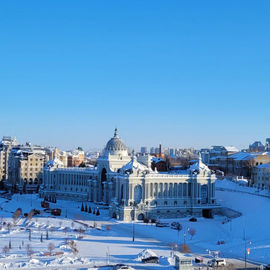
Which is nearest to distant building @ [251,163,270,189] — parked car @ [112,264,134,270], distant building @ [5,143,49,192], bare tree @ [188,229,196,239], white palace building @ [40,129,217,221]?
white palace building @ [40,129,217,221]

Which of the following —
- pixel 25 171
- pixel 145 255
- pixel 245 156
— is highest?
pixel 245 156

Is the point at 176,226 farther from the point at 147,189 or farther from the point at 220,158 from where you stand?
the point at 220,158

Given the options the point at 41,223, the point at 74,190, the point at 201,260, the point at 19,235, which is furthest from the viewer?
the point at 74,190

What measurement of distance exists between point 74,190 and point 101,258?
50063 mm

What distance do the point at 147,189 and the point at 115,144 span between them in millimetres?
16807

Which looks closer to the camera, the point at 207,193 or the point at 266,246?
the point at 266,246

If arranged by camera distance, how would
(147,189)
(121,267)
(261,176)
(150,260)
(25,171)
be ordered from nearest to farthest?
(121,267) → (150,260) → (147,189) → (261,176) → (25,171)

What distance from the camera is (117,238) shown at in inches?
2109

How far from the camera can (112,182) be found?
80.3 meters

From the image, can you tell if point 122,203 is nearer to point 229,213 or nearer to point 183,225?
point 183,225

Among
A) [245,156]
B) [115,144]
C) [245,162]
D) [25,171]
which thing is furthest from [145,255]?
[25,171]

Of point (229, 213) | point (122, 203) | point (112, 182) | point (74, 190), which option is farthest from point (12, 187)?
point (229, 213)

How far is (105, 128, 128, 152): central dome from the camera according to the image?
3319 inches

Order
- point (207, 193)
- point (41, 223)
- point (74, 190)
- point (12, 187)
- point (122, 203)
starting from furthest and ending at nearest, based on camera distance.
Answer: point (12, 187)
point (74, 190)
point (207, 193)
point (122, 203)
point (41, 223)
